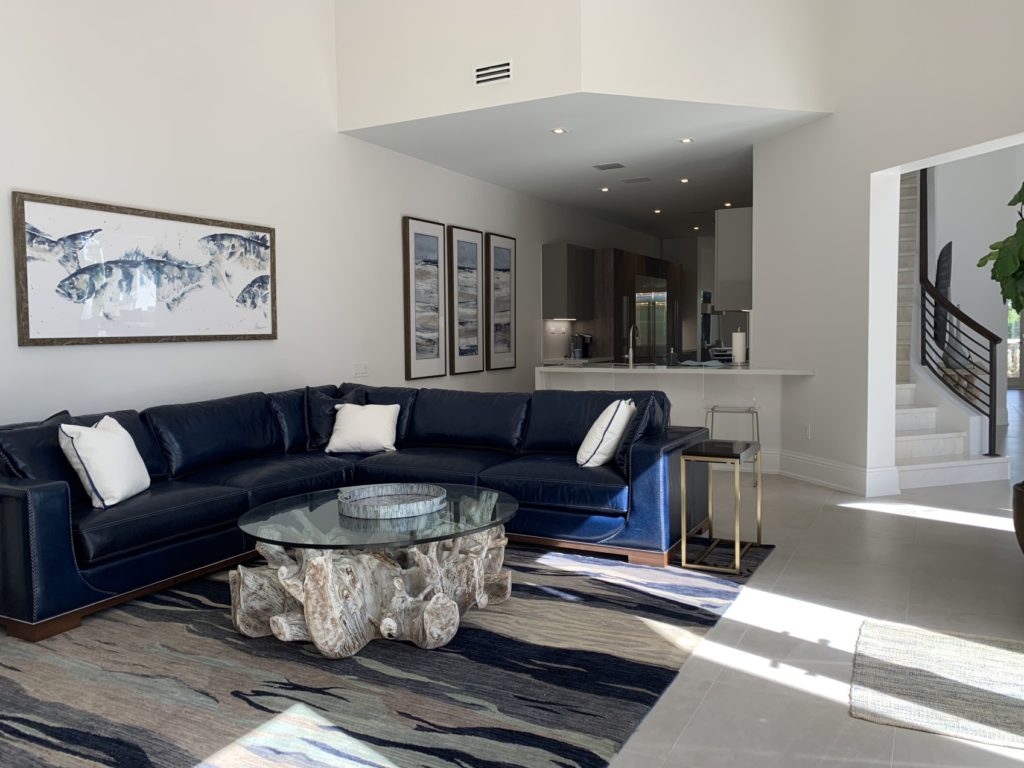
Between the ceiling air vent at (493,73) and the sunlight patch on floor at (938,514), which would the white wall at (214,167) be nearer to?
the ceiling air vent at (493,73)

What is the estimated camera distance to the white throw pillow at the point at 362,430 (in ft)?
17.2

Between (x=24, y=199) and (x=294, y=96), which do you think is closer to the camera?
(x=24, y=199)

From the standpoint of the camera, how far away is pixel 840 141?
6129 millimetres

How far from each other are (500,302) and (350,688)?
246 inches

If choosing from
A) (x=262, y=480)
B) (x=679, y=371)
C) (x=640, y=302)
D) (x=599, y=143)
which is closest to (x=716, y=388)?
(x=679, y=371)

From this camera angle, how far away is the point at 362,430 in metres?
5.29

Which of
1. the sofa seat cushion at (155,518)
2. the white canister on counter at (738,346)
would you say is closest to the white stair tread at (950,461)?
the white canister on counter at (738,346)

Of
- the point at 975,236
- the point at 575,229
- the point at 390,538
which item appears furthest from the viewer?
the point at 575,229

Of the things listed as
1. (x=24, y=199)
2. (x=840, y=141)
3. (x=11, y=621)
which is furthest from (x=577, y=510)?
(x=840, y=141)

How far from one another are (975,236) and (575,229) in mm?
4740

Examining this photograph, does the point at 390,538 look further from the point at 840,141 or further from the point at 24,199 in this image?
the point at 840,141

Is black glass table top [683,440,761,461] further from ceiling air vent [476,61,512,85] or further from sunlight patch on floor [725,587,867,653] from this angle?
ceiling air vent [476,61,512,85]

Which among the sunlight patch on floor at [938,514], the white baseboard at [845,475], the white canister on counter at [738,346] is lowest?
the sunlight patch on floor at [938,514]

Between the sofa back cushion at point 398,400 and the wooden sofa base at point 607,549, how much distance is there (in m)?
1.26
